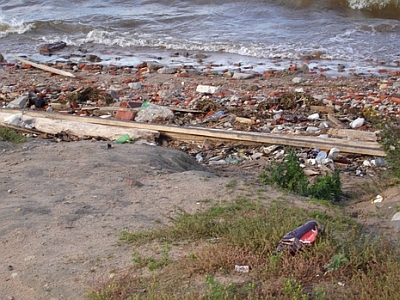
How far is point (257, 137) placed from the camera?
6824mm

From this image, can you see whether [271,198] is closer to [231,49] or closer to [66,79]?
[66,79]

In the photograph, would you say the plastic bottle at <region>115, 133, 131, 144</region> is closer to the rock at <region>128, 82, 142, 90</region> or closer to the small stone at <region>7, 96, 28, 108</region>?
the small stone at <region>7, 96, 28, 108</region>

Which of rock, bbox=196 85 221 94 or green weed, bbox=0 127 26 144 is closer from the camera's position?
green weed, bbox=0 127 26 144

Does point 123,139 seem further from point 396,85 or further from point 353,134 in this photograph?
point 396,85

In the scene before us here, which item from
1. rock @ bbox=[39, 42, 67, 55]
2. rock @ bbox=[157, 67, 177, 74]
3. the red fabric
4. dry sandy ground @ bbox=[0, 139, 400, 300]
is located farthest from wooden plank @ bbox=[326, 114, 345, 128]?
rock @ bbox=[39, 42, 67, 55]

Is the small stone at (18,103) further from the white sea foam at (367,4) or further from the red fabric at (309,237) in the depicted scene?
the white sea foam at (367,4)

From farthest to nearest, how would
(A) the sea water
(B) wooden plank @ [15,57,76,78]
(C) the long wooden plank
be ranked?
(A) the sea water < (B) wooden plank @ [15,57,76,78] < (C) the long wooden plank

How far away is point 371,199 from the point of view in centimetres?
520

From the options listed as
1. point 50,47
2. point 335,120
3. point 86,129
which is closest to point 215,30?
point 50,47

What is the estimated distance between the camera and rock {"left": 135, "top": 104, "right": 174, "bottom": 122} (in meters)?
7.70

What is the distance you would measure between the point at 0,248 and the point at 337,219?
7.39ft

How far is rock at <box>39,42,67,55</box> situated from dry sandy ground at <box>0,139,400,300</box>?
27.3 ft

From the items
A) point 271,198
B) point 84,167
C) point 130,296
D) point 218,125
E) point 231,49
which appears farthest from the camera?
point 231,49

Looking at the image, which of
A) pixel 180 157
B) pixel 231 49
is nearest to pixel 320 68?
pixel 231 49
